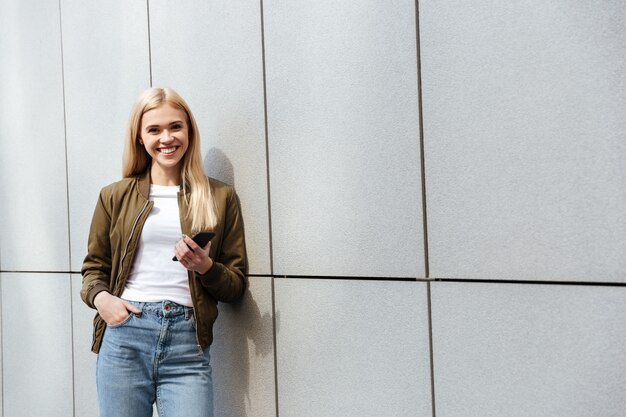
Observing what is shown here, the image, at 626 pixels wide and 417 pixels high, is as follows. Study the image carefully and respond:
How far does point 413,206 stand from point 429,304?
0.35 metres

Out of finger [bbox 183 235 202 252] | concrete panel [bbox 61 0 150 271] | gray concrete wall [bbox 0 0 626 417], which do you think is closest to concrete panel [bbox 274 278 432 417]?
A: gray concrete wall [bbox 0 0 626 417]

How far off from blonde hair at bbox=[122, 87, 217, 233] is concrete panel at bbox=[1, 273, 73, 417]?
162 cm

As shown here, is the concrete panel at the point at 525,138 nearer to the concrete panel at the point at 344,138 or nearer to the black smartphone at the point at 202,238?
the concrete panel at the point at 344,138

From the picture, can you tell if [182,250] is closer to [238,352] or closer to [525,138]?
[238,352]

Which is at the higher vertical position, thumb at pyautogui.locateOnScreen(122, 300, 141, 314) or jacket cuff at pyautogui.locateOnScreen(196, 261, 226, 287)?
jacket cuff at pyautogui.locateOnScreen(196, 261, 226, 287)

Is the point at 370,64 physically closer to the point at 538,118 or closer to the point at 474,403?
the point at 538,118

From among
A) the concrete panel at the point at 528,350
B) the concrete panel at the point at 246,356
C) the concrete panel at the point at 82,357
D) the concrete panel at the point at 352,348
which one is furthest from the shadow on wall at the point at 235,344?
the concrete panel at the point at 82,357

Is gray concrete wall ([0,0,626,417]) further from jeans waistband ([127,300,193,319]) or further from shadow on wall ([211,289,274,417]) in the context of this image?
jeans waistband ([127,300,193,319])

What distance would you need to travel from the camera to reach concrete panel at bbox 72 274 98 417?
4.56 meters

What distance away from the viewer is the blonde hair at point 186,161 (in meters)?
3.24

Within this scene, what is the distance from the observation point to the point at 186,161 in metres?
3.41

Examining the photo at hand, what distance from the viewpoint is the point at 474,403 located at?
252 centimetres

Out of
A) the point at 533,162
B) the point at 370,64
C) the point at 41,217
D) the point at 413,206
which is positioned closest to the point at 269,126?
the point at 370,64

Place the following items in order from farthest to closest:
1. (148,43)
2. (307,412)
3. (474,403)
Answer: (148,43), (307,412), (474,403)
